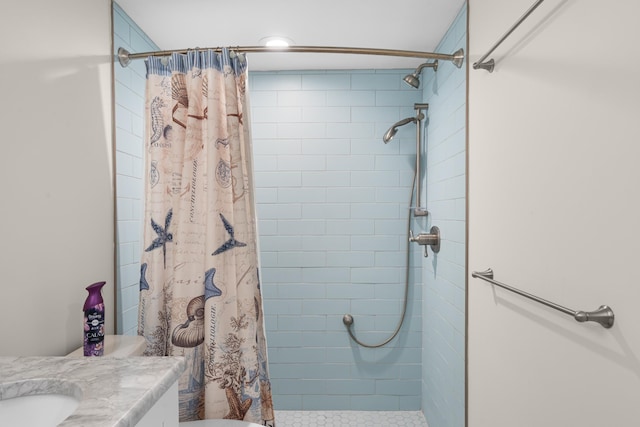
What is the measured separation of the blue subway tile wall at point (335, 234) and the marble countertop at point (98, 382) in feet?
5.58

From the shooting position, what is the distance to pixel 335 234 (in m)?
2.55

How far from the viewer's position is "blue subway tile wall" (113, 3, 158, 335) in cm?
176

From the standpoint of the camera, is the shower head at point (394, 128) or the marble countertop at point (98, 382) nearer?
the marble countertop at point (98, 382)

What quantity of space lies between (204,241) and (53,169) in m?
0.59

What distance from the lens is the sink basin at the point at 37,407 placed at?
0.77 meters

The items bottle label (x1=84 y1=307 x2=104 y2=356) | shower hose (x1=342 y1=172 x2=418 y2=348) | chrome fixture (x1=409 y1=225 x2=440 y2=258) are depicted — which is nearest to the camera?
bottle label (x1=84 y1=307 x2=104 y2=356)

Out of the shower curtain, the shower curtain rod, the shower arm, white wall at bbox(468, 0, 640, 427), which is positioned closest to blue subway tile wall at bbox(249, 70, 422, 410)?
the shower arm

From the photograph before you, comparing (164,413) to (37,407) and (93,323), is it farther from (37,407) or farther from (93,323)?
(93,323)

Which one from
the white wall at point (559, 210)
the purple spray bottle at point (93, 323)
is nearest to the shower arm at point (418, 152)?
the white wall at point (559, 210)

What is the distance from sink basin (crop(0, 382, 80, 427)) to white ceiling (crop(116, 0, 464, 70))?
1668mm

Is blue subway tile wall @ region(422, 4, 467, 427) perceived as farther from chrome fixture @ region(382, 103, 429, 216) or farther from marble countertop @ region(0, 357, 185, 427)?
marble countertop @ region(0, 357, 185, 427)

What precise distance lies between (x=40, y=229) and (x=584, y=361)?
5.34 ft

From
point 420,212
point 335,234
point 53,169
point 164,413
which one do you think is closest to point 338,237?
point 335,234

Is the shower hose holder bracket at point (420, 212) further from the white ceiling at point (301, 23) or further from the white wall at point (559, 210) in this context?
the white ceiling at point (301, 23)
